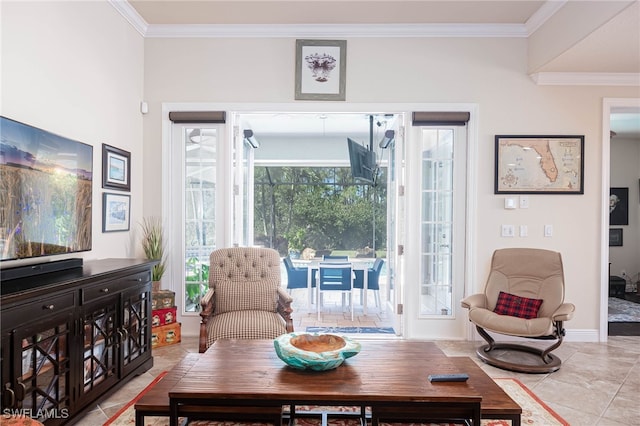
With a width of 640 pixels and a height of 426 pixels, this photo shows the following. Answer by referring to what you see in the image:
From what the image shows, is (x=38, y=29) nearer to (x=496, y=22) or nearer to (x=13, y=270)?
(x=13, y=270)

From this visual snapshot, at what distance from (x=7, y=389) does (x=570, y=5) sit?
443 cm

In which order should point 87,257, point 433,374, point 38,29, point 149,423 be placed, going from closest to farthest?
1. point 433,374
2. point 149,423
3. point 38,29
4. point 87,257

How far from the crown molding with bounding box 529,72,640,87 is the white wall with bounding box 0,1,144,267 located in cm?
392

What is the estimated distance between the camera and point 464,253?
12.7 feet

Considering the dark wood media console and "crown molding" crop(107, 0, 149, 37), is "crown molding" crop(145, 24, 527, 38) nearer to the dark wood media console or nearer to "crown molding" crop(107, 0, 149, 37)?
"crown molding" crop(107, 0, 149, 37)

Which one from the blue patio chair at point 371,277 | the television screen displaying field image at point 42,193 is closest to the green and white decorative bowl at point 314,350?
the television screen displaying field image at point 42,193

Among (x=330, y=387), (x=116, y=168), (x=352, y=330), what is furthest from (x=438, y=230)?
(x=116, y=168)

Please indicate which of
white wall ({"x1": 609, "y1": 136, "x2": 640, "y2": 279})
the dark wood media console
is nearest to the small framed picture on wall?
the dark wood media console

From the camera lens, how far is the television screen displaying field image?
207 cm

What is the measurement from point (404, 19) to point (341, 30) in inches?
24.1

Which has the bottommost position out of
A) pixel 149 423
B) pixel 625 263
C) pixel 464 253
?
pixel 149 423

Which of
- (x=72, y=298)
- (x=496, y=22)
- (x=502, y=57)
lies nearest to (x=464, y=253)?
(x=502, y=57)

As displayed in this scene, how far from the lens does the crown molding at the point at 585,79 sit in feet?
12.3

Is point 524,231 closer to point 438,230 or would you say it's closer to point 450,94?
point 438,230
